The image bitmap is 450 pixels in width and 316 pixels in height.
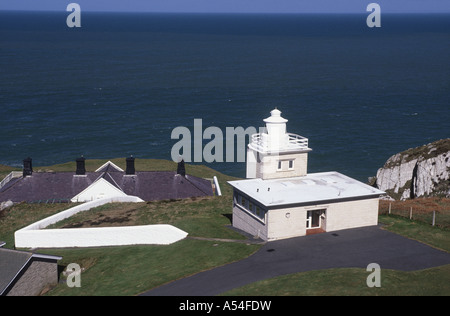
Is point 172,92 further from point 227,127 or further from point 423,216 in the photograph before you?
point 423,216

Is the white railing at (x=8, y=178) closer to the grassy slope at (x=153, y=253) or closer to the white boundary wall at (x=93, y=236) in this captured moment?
the grassy slope at (x=153, y=253)

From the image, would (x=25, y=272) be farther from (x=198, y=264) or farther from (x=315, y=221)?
(x=315, y=221)

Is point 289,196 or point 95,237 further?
point 95,237

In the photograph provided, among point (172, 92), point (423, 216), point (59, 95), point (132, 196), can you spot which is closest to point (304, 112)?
point (172, 92)

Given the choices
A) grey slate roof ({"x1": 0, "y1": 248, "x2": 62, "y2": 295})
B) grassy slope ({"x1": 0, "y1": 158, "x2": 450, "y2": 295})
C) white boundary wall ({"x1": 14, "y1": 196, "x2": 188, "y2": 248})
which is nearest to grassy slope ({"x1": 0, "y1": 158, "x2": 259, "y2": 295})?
grassy slope ({"x1": 0, "y1": 158, "x2": 450, "y2": 295})

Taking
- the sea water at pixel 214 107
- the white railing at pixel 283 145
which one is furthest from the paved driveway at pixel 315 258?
the sea water at pixel 214 107

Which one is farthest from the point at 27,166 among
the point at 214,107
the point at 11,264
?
the point at 214,107

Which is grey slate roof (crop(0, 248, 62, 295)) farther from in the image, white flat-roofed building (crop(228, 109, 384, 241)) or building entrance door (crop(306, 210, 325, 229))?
building entrance door (crop(306, 210, 325, 229))
